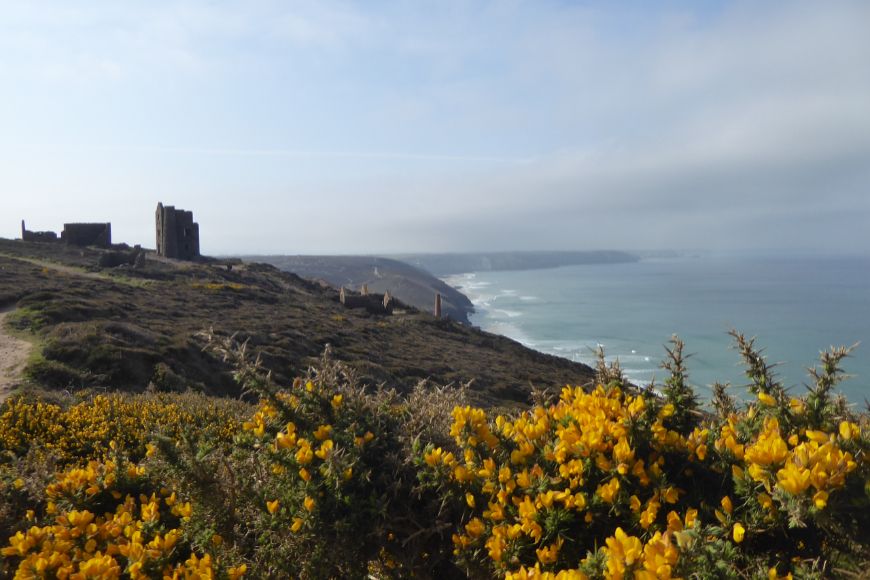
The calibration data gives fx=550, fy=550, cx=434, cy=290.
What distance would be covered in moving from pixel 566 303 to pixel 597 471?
99599 mm

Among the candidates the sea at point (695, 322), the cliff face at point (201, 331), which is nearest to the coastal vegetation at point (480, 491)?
the cliff face at point (201, 331)

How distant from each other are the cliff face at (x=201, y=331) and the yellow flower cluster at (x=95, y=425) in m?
1.91

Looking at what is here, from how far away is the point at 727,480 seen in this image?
247 centimetres

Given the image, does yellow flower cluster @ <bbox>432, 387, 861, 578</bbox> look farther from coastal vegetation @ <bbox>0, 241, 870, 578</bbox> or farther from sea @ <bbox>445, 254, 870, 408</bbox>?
sea @ <bbox>445, 254, 870, 408</bbox>

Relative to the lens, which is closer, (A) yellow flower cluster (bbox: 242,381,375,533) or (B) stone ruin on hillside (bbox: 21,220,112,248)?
(A) yellow flower cluster (bbox: 242,381,375,533)

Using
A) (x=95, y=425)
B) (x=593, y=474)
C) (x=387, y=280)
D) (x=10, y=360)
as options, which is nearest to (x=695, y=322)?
(x=387, y=280)

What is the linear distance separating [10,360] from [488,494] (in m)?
12.3

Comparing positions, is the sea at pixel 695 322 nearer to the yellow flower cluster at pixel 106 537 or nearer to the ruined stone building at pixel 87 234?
the yellow flower cluster at pixel 106 537

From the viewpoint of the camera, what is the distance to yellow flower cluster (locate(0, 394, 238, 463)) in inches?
205

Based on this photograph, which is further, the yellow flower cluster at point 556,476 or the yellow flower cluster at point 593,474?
the yellow flower cluster at point 556,476

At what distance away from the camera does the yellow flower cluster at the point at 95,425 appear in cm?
521

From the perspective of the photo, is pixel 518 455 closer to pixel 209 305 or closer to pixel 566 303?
pixel 209 305

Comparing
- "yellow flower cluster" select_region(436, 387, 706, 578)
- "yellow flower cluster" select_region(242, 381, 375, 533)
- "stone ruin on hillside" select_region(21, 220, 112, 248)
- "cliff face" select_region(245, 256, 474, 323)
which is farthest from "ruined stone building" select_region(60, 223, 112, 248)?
"yellow flower cluster" select_region(436, 387, 706, 578)

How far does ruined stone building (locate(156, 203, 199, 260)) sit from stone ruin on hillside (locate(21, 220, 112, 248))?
415cm
